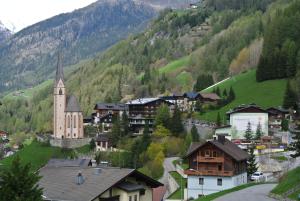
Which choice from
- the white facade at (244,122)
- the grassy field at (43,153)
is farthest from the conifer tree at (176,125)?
the grassy field at (43,153)

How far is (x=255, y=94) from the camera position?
132250 millimetres

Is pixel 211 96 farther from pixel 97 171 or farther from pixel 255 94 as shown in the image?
pixel 97 171

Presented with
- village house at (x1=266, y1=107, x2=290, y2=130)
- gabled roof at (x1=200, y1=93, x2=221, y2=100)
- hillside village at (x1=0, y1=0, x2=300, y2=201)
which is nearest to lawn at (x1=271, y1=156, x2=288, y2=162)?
hillside village at (x1=0, y1=0, x2=300, y2=201)

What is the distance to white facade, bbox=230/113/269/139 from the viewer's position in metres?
105

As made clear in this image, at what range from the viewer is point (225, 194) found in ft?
143

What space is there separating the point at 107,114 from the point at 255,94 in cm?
3131

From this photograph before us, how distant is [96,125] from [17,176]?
11699cm

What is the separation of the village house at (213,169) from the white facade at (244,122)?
40.2 meters

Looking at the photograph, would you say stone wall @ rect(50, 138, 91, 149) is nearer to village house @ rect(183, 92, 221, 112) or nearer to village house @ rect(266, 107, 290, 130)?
village house @ rect(183, 92, 221, 112)

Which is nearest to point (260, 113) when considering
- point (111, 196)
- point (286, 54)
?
point (286, 54)

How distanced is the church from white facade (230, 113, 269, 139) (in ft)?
133

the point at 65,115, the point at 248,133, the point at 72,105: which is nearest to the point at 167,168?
the point at 248,133

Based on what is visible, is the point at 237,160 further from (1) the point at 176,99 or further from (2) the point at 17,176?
(1) the point at 176,99

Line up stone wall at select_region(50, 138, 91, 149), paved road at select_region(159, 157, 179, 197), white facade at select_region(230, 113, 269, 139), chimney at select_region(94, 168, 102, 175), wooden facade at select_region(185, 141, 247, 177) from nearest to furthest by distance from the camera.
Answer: chimney at select_region(94, 168, 102, 175) → wooden facade at select_region(185, 141, 247, 177) → paved road at select_region(159, 157, 179, 197) → white facade at select_region(230, 113, 269, 139) → stone wall at select_region(50, 138, 91, 149)
